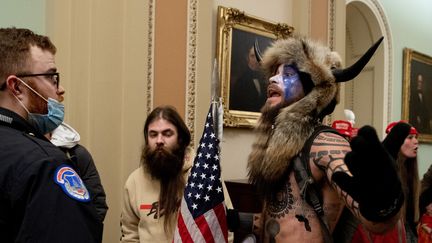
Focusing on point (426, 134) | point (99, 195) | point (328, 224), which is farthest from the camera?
point (426, 134)

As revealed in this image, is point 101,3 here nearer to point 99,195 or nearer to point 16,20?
point 16,20

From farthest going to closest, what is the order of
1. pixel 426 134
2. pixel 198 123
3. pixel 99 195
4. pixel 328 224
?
1. pixel 426 134
2. pixel 198 123
3. pixel 99 195
4. pixel 328 224

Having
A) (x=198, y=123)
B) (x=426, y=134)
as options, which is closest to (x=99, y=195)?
(x=198, y=123)

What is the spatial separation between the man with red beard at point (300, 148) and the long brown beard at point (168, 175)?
2.19 ft

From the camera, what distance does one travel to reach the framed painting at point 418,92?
7.59 m

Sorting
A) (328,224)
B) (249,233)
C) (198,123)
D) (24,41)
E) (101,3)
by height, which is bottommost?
(249,233)

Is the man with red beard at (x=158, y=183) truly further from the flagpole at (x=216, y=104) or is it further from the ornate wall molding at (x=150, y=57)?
the ornate wall molding at (x=150, y=57)

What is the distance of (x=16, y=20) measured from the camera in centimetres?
338

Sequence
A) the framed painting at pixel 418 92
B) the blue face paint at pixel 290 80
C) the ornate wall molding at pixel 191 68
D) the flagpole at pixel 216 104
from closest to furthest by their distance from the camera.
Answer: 1. the blue face paint at pixel 290 80
2. the flagpole at pixel 216 104
3. the ornate wall molding at pixel 191 68
4. the framed painting at pixel 418 92

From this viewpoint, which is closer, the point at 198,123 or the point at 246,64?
the point at 198,123

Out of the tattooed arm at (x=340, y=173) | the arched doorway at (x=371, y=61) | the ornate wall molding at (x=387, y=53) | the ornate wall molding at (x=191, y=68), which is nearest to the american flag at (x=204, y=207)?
the tattooed arm at (x=340, y=173)

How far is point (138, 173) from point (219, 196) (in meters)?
0.82

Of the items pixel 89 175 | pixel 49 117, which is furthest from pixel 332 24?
pixel 49 117

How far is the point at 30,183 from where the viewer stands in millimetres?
1279
